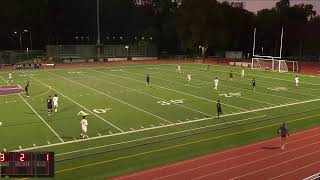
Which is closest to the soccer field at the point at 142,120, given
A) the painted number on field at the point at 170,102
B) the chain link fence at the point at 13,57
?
the painted number on field at the point at 170,102

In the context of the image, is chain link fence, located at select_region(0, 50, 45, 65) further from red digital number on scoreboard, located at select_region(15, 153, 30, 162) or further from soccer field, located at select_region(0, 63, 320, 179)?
red digital number on scoreboard, located at select_region(15, 153, 30, 162)

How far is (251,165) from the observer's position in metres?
18.5

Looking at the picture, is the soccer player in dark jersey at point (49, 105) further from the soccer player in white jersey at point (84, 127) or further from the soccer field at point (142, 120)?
the soccer player in white jersey at point (84, 127)

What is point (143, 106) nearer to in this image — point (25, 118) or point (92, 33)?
point (25, 118)

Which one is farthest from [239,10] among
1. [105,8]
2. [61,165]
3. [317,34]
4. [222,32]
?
[61,165]

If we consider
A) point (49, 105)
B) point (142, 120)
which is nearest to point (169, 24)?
point (49, 105)

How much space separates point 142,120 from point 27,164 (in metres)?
16.4

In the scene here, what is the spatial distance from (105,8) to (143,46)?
92.4ft

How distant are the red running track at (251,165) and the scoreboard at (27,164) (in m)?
6.32

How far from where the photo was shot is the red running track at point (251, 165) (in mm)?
17203

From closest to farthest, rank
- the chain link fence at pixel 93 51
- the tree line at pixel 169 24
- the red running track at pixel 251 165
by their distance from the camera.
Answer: the red running track at pixel 251 165
the chain link fence at pixel 93 51
the tree line at pixel 169 24

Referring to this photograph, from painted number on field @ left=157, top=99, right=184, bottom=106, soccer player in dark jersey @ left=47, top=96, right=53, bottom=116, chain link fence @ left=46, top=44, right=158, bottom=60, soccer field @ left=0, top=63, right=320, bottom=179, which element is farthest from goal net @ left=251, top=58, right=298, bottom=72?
soccer player in dark jersey @ left=47, top=96, right=53, bottom=116

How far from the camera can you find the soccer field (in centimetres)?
2006

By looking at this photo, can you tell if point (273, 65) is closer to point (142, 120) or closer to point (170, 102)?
point (170, 102)
